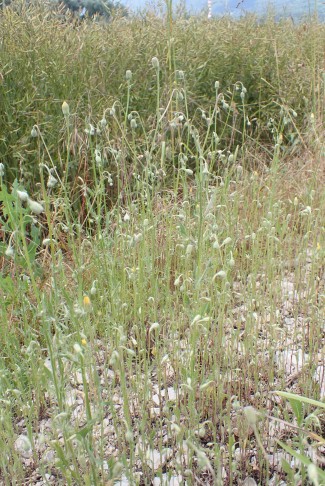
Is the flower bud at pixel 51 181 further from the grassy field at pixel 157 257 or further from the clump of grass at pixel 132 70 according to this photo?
the clump of grass at pixel 132 70

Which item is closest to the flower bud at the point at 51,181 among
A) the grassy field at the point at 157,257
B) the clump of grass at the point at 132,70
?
the grassy field at the point at 157,257

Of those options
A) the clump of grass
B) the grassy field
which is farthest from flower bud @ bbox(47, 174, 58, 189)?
the clump of grass

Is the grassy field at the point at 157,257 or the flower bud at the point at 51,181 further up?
the flower bud at the point at 51,181

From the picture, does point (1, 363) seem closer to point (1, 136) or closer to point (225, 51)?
point (1, 136)

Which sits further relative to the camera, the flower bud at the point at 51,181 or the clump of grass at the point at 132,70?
the clump of grass at the point at 132,70

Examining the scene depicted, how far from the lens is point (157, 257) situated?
2383 mm

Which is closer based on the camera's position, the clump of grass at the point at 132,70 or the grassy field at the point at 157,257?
the grassy field at the point at 157,257

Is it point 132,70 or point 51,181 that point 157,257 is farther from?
point 132,70

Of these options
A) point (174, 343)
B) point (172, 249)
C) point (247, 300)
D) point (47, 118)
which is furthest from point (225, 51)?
point (174, 343)

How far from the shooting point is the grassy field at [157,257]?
147 centimetres

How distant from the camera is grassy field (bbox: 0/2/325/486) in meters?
1.47

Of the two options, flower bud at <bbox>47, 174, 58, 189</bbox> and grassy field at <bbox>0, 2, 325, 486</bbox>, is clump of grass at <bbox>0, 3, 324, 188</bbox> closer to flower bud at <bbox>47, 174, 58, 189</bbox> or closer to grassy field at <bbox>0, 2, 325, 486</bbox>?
grassy field at <bbox>0, 2, 325, 486</bbox>

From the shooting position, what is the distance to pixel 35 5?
4.57m

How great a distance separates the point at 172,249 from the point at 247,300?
1.75 ft
